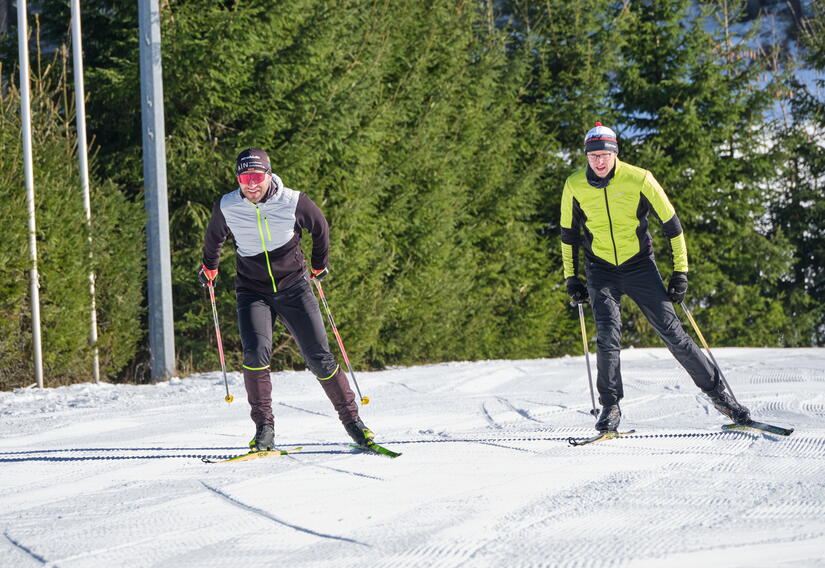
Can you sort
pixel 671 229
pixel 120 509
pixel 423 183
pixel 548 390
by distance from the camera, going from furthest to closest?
pixel 423 183, pixel 548 390, pixel 671 229, pixel 120 509

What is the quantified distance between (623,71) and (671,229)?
1423cm

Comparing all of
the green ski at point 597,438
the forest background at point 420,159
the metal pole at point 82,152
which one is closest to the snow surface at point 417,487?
the green ski at point 597,438

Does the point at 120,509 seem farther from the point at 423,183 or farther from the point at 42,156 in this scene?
the point at 423,183

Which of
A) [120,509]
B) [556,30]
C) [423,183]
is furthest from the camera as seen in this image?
[556,30]


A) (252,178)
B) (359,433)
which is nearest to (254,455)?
(359,433)

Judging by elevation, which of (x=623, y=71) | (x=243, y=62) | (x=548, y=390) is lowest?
(x=548, y=390)

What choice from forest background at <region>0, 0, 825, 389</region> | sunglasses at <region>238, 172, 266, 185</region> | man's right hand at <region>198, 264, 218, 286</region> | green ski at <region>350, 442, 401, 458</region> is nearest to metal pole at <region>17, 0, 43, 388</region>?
forest background at <region>0, 0, 825, 389</region>

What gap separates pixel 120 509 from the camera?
4285mm

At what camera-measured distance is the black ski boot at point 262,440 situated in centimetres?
548

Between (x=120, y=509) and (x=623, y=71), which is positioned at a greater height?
(x=623, y=71)

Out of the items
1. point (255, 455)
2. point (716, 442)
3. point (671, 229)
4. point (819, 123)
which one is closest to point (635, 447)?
point (716, 442)

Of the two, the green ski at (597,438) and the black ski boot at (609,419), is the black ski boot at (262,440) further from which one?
the black ski boot at (609,419)

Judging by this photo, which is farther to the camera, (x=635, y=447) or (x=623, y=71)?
(x=623, y=71)

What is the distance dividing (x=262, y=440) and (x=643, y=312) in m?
2.57
